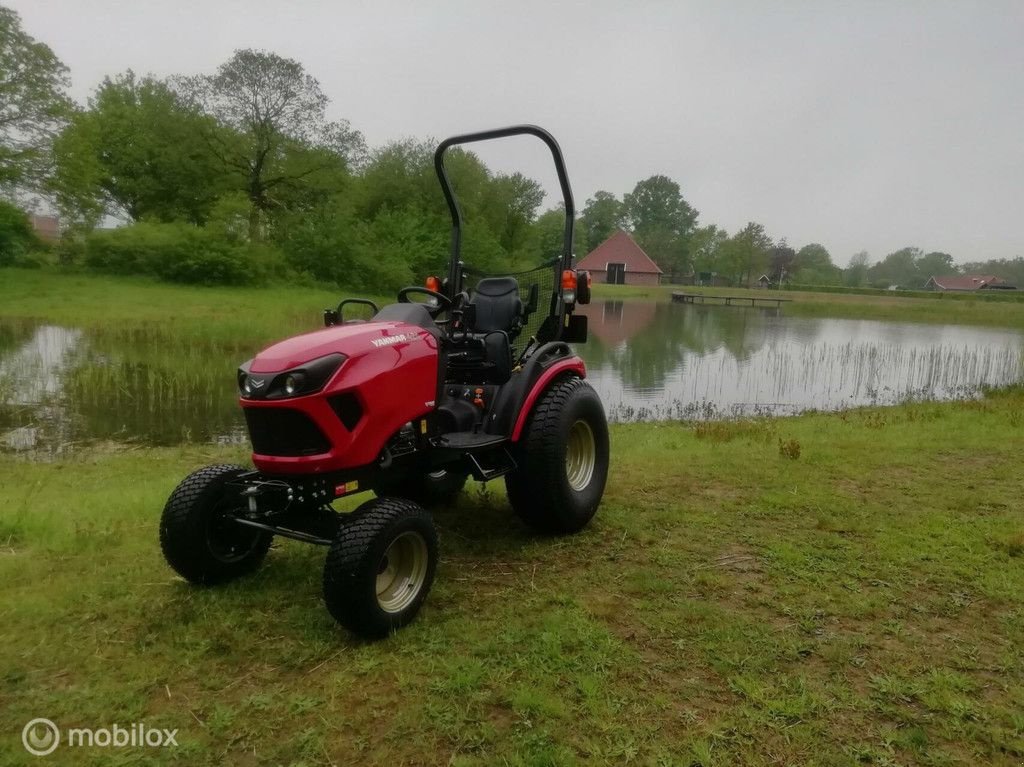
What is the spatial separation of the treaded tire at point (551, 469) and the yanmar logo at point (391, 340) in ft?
3.33

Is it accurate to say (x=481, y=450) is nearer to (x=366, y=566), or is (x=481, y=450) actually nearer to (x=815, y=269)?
(x=366, y=566)

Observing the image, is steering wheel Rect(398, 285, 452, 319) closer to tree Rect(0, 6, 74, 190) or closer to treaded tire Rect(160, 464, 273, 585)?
treaded tire Rect(160, 464, 273, 585)

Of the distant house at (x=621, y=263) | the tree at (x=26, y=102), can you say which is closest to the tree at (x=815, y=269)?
the distant house at (x=621, y=263)

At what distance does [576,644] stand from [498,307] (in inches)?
84.0

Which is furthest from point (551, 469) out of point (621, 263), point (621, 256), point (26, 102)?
point (621, 256)

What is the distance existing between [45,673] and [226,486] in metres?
0.94

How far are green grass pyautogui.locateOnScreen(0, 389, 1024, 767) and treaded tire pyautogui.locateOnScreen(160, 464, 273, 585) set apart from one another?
0.11 meters

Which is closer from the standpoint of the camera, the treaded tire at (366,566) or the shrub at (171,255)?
the treaded tire at (366,566)

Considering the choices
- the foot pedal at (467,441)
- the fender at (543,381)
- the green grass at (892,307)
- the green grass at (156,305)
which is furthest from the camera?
the green grass at (892,307)

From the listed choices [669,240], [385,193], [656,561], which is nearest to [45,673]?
[656,561]

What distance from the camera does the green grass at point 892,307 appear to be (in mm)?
35906

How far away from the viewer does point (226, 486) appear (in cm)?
311

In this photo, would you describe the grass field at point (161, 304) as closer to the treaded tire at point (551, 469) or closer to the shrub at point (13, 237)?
the shrub at point (13, 237)

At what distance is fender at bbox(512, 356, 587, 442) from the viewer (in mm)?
3818
